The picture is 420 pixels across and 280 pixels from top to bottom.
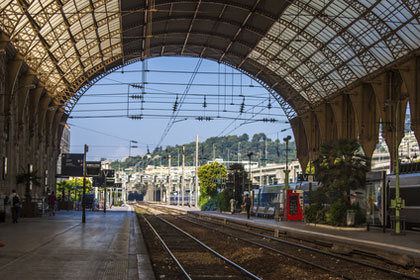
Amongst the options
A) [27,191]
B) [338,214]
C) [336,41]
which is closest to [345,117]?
[336,41]

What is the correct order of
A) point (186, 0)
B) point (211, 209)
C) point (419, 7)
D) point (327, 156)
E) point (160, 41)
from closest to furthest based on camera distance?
point (327, 156), point (419, 7), point (186, 0), point (160, 41), point (211, 209)

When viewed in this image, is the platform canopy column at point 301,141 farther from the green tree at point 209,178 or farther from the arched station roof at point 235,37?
the green tree at point 209,178

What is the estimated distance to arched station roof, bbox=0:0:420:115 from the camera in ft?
151

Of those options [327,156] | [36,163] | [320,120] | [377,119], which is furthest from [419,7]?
[36,163]

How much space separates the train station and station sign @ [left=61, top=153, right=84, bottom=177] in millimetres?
150

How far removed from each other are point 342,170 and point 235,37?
31.0 meters

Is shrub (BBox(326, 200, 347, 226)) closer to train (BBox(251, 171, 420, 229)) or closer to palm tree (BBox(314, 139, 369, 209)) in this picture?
palm tree (BBox(314, 139, 369, 209))

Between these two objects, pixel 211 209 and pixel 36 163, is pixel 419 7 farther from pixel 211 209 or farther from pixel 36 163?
pixel 211 209

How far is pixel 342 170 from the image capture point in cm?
3628

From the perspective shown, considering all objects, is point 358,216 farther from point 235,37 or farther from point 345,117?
point 235,37

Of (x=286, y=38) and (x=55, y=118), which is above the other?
(x=286, y=38)

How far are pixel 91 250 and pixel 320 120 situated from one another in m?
53.8

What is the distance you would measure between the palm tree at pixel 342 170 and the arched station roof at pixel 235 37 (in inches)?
439

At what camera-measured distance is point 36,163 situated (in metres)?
59.4
